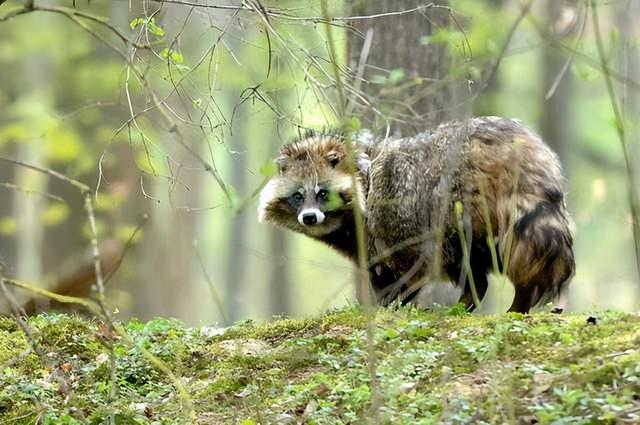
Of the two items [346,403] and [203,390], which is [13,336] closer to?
[203,390]

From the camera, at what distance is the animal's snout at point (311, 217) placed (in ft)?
27.4

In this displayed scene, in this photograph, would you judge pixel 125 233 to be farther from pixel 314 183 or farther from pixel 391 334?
pixel 391 334

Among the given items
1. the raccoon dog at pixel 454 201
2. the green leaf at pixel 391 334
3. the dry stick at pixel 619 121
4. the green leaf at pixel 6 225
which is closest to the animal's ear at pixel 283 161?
the raccoon dog at pixel 454 201

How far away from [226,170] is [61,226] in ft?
62.2

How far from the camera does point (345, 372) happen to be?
555 centimetres

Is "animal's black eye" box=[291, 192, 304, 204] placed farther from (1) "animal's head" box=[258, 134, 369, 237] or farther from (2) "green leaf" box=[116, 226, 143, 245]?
(2) "green leaf" box=[116, 226, 143, 245]

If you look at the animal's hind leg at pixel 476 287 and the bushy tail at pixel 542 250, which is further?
the animal's hind leg at pixel 476 287

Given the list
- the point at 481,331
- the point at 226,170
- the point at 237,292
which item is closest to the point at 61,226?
the point at 481,331

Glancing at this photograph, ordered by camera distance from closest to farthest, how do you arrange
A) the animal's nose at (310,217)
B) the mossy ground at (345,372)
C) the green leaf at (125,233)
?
the mossy ground at (345,372), the animal's nose at (310,217), the green leaf at (125,233)

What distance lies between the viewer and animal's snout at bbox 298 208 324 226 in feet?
27.4

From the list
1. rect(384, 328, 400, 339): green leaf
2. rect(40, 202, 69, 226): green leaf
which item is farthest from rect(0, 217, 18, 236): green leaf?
rect(384, 328, 400, 339): green leaf

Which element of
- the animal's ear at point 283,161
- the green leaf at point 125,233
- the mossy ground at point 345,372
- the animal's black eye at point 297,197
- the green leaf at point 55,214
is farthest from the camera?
the green leaf at point 55,214

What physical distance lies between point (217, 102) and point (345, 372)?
9.26 metres

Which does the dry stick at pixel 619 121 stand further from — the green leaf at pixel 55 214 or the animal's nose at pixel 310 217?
the green leaf at pixel 55 214
